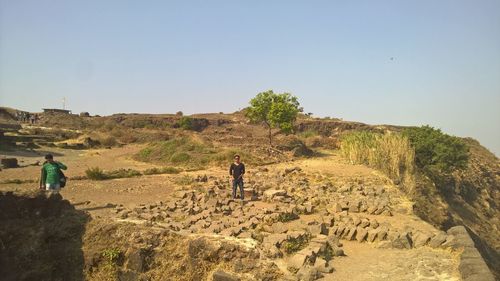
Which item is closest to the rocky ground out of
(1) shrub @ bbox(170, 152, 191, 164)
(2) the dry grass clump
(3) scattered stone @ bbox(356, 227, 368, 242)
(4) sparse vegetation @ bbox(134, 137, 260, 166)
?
(3) scattered stone @ bbox(356, 227, 368, 242)

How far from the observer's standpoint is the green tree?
30.7 m

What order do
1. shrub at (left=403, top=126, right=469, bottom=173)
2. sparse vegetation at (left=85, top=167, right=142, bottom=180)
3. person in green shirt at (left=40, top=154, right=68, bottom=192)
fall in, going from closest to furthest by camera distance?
person in green shirt at (left=40, top=154, right=68, bottom=192), sparse vegetation at (left=85, top=167, right=142, bottom=180), shrub at (left=403, top=126, right=469, bottom=173)

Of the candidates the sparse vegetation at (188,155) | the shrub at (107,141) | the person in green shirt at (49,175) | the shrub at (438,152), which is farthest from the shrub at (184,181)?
the shrub at (107,141)

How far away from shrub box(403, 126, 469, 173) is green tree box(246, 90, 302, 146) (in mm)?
9185

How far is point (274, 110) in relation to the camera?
30.6 metres

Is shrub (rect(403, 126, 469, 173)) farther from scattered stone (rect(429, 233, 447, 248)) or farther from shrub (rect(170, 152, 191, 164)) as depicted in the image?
scattered stone (rect(429, 233, 447, 248))

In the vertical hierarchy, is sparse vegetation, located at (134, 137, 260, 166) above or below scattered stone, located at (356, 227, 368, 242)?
above

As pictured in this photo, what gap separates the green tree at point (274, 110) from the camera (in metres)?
30.7

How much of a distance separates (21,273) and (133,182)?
447 inches

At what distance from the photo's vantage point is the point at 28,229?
260 inches

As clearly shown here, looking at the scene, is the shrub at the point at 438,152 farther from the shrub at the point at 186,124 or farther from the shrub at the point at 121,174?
the shrub at the point at 186,124

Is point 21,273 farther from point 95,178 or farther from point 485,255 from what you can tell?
point 485,255

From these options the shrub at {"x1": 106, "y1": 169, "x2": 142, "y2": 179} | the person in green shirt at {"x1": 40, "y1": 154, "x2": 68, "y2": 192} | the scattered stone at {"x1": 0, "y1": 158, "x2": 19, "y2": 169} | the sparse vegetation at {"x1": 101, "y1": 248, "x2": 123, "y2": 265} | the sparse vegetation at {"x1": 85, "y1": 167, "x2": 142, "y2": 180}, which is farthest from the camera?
the scattered stone at {"x1": 0, "y1": 158, "x2": 19, "y2": 169}

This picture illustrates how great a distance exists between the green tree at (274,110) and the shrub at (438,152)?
362 inches
